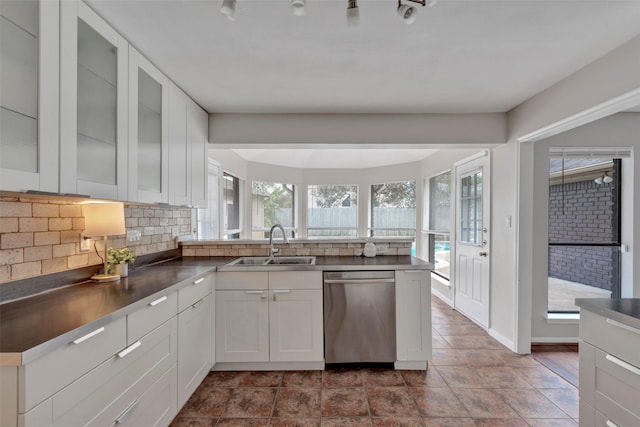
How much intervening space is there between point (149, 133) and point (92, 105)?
0.49 m

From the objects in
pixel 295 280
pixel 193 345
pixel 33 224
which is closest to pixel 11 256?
pixel 33 224

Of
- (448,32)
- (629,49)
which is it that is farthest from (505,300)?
(448,32)

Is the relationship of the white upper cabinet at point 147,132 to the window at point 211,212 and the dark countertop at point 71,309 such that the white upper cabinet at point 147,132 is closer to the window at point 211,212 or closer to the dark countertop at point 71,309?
the dark countertop at point 71,309

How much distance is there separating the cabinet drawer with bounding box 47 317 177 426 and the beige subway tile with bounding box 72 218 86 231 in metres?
0.80

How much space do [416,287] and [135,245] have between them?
7.66 ft

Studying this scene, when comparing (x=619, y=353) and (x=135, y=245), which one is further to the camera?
(x=135, y=245)

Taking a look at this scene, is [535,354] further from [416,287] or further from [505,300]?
[416,287]

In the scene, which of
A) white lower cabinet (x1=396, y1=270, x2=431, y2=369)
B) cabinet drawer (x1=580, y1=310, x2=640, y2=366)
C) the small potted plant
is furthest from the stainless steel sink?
cabinet drawer (x1=580, y1=310, x2=640, y2=366)

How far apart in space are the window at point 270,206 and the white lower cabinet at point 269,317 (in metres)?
2.80

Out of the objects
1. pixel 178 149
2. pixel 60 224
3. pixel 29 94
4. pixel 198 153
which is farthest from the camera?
pixel 198 153

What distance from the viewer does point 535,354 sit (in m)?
2.78

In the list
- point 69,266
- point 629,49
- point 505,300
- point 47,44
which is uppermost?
point 629,49

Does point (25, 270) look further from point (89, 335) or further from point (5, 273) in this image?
point (89, 335)

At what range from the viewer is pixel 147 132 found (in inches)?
77.9
